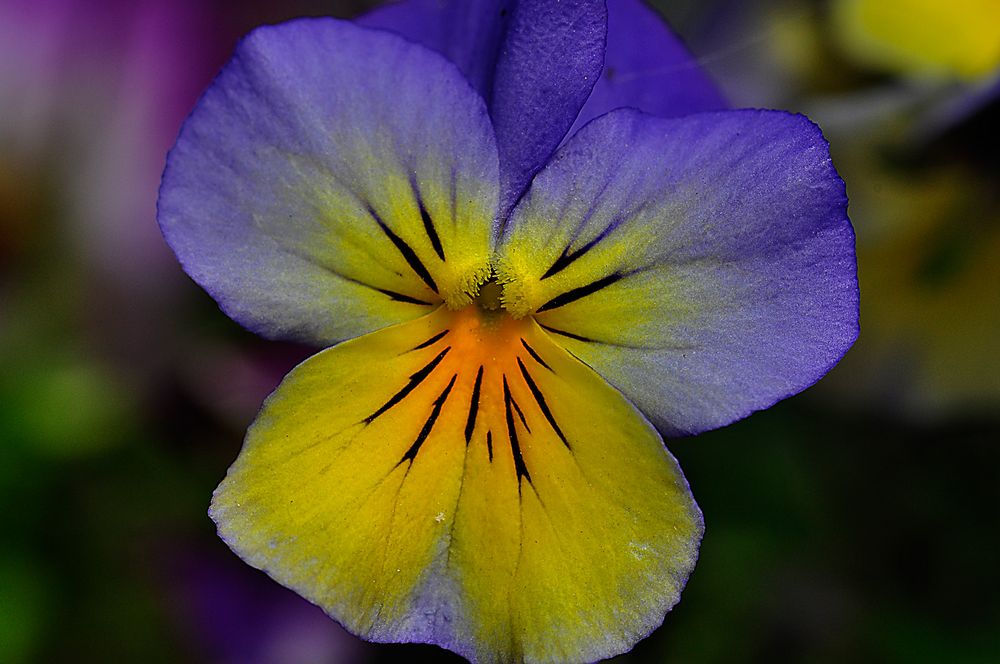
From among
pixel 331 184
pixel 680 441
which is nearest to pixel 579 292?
pixel 331 184

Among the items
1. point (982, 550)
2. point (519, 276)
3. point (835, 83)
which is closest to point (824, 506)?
point (982, 550)

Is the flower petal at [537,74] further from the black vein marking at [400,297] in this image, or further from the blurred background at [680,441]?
the blurred background at [680,441]

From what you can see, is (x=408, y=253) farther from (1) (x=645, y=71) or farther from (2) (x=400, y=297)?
(1) (x=645, y=71)

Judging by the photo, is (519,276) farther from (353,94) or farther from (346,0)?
(346,0)

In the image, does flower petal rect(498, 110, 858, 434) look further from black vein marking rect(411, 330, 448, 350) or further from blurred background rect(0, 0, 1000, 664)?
blurred background rect(0, 0, 1000, 664)

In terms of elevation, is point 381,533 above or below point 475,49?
below

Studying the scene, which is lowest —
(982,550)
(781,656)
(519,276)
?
(781,656)

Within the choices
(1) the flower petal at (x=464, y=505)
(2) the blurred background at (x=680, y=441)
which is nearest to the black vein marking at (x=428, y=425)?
(1) the flower petal at (x=464, y=505)
